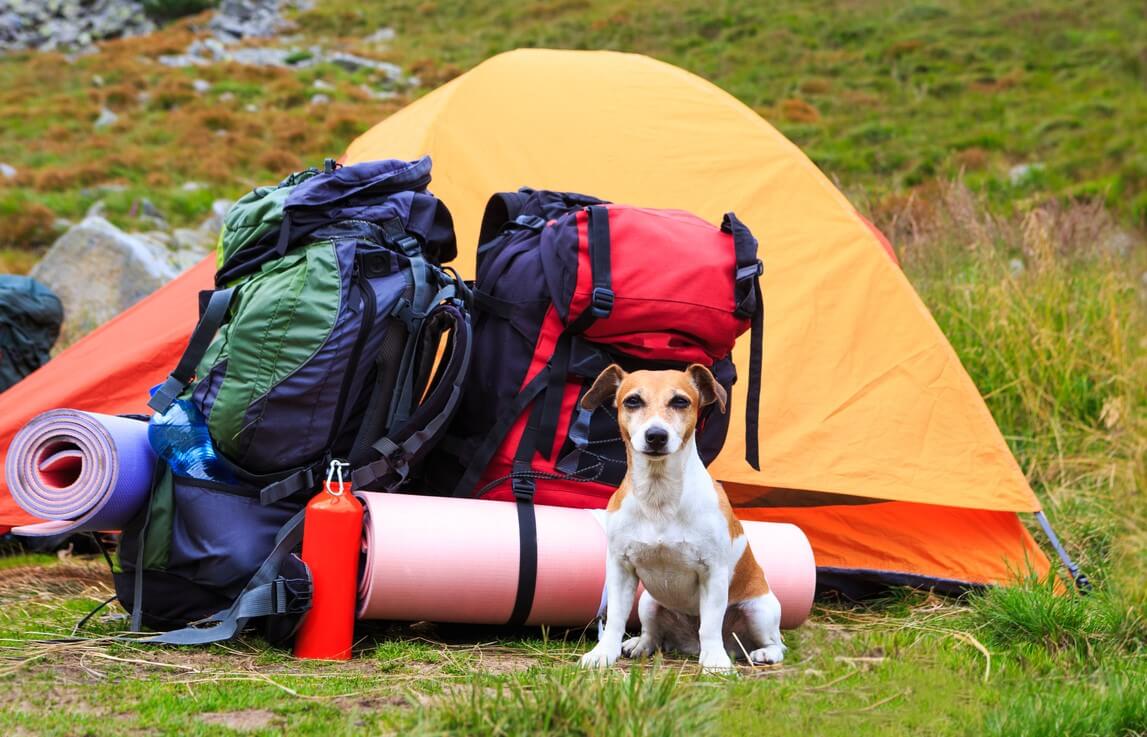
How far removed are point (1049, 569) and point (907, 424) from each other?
31.1 inches

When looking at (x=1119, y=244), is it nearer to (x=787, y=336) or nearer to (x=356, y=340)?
(x=787, y=336)

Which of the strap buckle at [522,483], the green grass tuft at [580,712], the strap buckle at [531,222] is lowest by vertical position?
the strap buckle at [522,483]

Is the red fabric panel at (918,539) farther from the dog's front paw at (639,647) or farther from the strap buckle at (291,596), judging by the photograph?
the strap buckle at (291,596)

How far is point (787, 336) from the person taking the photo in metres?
4.69

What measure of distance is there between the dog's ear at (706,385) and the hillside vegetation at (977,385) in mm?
828

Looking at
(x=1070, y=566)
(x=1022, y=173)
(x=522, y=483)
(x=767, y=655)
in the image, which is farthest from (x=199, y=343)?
(x=1022, y=173)

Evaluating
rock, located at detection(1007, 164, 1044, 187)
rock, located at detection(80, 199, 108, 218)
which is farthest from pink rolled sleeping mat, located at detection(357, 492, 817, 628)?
rock, located at detection(1007, 164, 1044, 187)

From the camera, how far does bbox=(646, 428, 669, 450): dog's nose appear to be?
10.1 feet

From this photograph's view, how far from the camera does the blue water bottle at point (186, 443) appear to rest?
11.3 ft

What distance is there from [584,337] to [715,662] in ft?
4.12

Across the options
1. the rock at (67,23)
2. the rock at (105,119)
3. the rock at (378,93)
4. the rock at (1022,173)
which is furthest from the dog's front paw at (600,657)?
the rock at (67,23)

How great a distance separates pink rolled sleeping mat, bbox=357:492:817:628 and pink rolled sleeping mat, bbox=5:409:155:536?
71 cm

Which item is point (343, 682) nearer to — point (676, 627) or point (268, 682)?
point (268, 682)

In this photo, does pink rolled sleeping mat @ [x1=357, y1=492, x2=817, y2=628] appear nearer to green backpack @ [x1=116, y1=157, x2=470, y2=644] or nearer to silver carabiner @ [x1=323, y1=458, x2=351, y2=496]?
silver carabiner @ [x1=323, y1=458, x2=351, y2=496]
